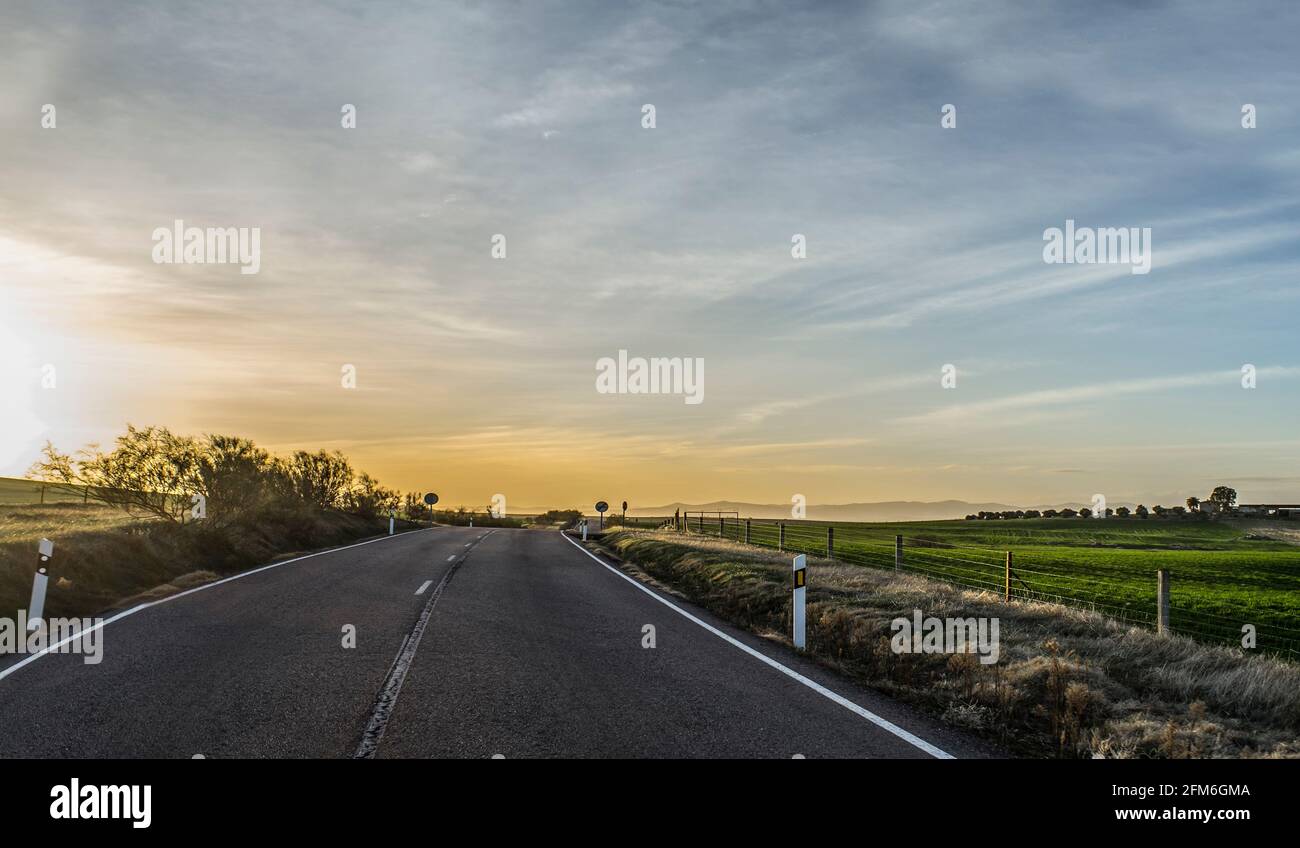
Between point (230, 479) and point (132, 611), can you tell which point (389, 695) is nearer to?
point (132, 611)

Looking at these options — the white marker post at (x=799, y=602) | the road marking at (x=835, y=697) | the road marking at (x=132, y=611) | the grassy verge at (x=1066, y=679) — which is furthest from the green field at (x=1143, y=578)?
the road marking at (x=132, y=611)

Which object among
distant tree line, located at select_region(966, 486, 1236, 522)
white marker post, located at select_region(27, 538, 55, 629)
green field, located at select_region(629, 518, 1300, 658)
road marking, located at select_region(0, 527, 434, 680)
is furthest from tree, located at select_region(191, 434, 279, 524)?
distant tree line, located at select_region(966, 486, 1236, 522)

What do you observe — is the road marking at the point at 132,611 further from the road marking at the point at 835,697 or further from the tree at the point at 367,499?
the tree at the point at 367,499

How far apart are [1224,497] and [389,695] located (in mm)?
114433

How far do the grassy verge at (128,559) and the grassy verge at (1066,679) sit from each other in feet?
35.3

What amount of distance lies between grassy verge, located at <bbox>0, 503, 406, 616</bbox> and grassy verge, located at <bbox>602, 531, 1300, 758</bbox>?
10.8m

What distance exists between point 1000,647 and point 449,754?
652 cm

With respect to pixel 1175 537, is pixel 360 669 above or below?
A: above

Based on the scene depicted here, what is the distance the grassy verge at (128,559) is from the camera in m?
12.9

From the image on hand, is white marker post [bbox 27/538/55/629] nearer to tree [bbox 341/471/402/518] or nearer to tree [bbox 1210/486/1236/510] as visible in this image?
tree [bbox 341/471/402/518]
